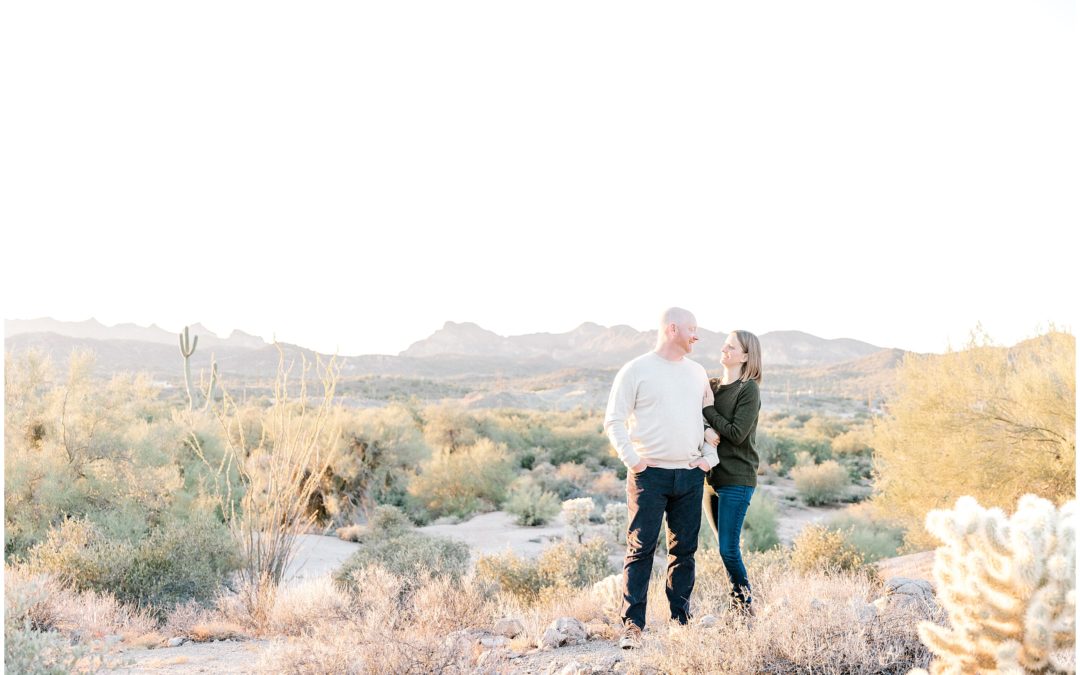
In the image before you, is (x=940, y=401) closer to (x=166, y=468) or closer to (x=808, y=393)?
(x=166, y=468)

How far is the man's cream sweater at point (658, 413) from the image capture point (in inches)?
215

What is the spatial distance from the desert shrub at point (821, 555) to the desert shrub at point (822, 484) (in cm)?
1241

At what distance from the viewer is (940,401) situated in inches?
502

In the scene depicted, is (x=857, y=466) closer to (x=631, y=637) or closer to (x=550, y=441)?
→ (x=550, y=441)

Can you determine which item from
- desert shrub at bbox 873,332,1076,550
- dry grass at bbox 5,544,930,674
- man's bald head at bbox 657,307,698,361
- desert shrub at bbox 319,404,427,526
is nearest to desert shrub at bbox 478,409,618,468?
desert shrub at bbox 319,404,427,526

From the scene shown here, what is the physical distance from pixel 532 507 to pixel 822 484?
8.49 m

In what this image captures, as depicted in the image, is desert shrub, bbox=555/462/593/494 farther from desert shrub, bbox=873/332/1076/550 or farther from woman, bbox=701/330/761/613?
woman, bbox=701/330/761/613

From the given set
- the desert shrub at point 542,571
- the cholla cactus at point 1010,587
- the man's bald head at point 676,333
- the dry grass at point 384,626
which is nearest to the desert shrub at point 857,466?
the desert shrub at point 542,571

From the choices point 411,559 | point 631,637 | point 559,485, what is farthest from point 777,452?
point 631,637

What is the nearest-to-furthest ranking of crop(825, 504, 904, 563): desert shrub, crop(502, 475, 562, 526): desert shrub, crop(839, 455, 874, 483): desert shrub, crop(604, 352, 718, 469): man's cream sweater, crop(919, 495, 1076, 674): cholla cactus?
crop(919, 495, 1076, 674): cholla cactus → crop(604, 352, 718, 469): man's cream sweater → crop(825, 504, 904, 563): desert shrub → crop(502, 475, 562, 526): desert shrub → crop(839, 455, 874, 483): desert shrub

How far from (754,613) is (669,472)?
1203 mm

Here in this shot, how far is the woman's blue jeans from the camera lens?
222 inches

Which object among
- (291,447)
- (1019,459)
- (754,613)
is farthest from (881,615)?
(1019,459)

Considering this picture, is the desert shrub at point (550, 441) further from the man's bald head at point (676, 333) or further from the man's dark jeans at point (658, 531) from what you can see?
the man's bald head at point (676, 333)
